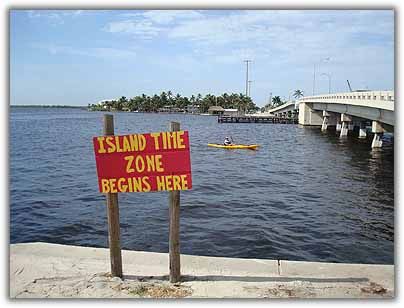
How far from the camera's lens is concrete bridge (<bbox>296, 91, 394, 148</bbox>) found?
25356mm

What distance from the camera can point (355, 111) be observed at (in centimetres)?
3603

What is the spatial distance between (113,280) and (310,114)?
219ft

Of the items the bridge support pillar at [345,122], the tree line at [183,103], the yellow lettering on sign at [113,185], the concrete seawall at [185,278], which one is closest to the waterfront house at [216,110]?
the tree line at [183,103]

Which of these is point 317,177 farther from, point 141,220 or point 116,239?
point 116,239

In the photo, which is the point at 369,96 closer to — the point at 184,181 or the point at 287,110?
the point at 184,181

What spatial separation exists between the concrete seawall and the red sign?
1.21 metres

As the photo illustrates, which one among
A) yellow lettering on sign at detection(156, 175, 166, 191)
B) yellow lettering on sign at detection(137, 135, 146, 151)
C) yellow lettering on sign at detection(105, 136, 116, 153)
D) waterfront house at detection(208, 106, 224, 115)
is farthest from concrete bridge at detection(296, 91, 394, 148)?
waterfront house at detection(208, 106, 224, 115)

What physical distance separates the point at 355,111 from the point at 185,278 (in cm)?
3393

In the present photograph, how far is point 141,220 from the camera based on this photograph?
12.0 meters

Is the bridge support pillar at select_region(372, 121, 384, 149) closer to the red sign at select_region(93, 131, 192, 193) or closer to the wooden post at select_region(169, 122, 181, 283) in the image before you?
the wooden post at select_region(169, 122, 181, 283)

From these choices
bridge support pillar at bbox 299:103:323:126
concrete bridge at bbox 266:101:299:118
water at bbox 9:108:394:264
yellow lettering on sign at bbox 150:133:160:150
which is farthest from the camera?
concrete bridge at bbox 266:101:299:118

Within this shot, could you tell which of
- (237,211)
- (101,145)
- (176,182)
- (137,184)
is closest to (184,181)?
(176,182)

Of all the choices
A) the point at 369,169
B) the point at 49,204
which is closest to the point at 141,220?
the point at 49,204

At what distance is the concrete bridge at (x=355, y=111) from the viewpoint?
25356mm
